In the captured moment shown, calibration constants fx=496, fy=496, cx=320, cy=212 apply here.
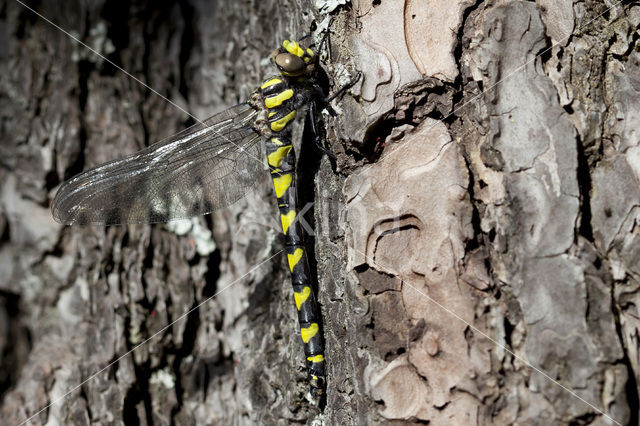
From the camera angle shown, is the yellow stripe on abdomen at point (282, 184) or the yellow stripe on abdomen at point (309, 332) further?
the yellow stripe on abdomen at point (282, 184)

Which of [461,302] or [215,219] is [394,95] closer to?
[461,302]

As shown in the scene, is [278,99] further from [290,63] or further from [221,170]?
[221,170]

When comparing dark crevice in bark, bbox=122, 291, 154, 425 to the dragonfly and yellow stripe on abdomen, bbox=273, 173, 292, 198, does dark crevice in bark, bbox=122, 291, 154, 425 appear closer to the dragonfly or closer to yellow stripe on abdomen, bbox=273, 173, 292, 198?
the dragonfly

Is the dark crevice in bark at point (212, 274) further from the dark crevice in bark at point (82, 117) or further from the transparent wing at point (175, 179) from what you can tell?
the dark crevice in bark at point (82, 117)

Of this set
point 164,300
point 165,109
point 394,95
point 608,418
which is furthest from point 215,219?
point 608,418

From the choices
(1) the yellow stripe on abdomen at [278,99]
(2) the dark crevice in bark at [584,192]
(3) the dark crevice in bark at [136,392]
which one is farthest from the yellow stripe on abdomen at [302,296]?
(2) the dark crevice in bark at [584,192]
